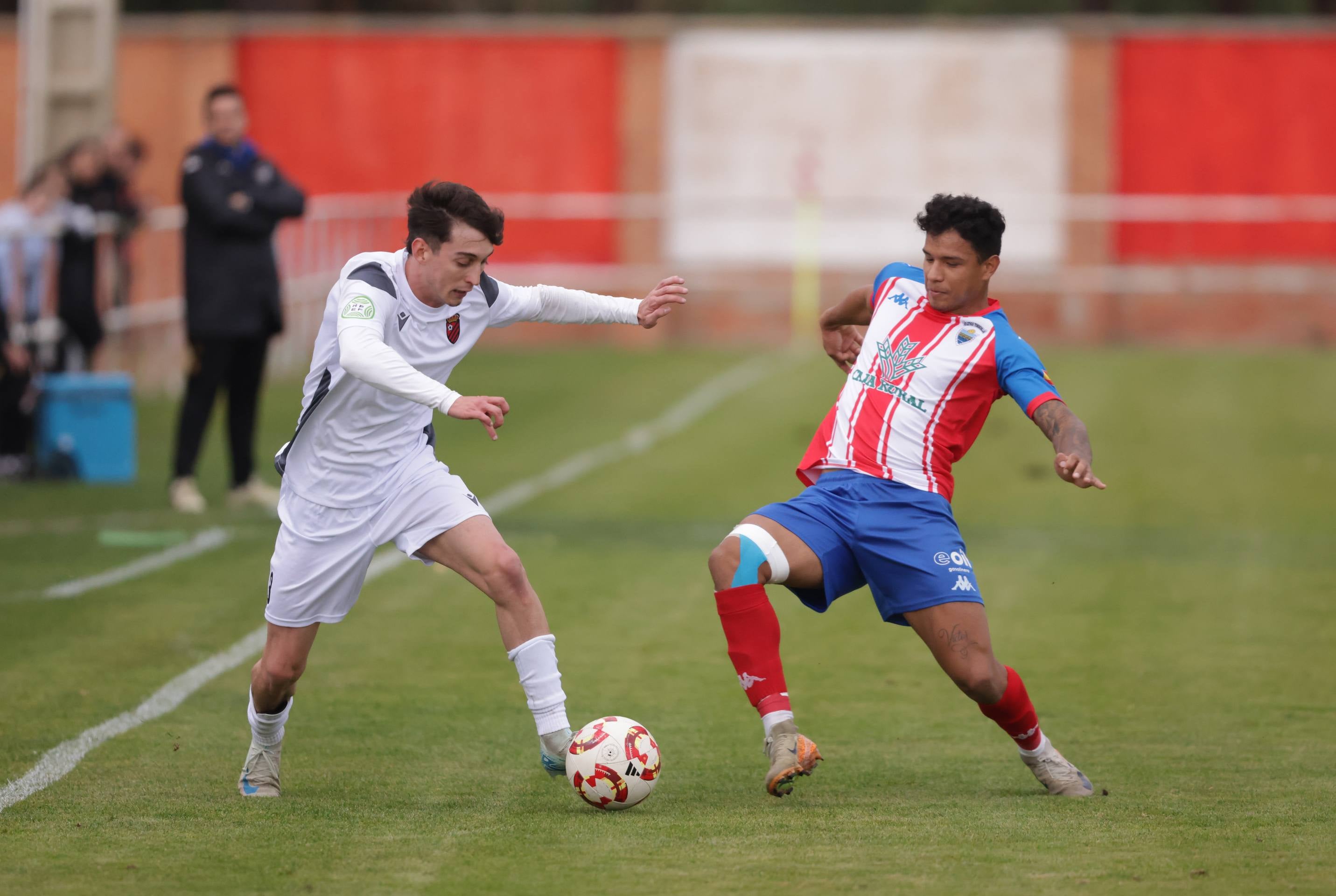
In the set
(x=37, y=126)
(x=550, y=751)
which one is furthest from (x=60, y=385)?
(x=550, y=751)

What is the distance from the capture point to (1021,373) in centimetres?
597

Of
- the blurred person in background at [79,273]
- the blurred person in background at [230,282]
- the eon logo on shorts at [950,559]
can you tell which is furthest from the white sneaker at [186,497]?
the eon logo on shorts at [950,559]

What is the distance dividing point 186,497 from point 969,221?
24.7 feet

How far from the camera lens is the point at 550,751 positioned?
5.98 metres

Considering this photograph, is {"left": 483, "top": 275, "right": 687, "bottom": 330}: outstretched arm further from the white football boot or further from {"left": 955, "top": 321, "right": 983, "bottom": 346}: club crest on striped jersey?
the white football boot

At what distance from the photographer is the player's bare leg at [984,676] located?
19.5 ft

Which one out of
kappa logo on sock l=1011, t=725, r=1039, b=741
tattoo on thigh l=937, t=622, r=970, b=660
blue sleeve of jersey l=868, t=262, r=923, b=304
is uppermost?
blue sleeve of jersey l=868, t=262, r=923, b=304

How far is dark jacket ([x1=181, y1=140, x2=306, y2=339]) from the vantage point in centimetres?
1205

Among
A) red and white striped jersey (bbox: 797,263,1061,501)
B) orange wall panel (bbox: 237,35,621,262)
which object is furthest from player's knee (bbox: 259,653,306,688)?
orange wall panel (bbox: 237,35,621,262)

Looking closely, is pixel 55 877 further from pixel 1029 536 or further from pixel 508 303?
pixel 1029 536

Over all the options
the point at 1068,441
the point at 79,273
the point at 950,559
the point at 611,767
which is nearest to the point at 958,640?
the point at 950,559

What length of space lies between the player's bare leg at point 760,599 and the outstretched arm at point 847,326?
34.1 inches

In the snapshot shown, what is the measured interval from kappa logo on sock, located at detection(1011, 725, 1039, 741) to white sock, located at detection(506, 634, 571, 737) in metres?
1.44

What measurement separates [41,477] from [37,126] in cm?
405
